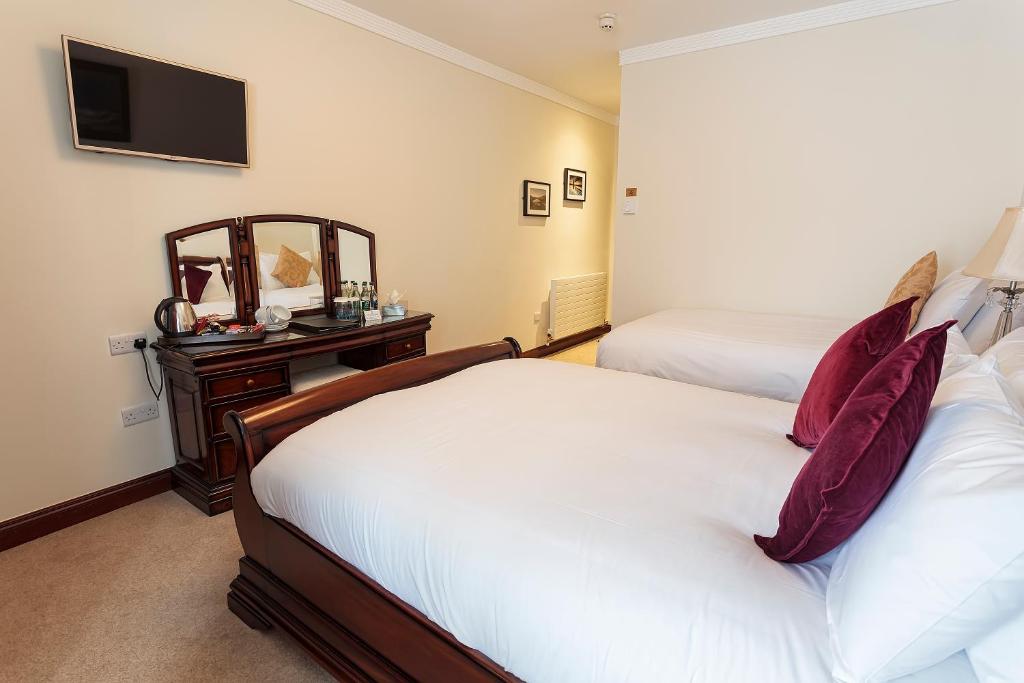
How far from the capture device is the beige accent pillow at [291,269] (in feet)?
9.47

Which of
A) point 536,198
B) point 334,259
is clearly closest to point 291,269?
point 334,259

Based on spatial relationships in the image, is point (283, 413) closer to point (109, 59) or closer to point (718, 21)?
point (109, 59)

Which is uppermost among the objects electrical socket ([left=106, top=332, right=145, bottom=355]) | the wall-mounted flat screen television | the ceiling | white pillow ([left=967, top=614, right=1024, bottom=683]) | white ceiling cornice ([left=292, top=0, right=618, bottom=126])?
the ceiling

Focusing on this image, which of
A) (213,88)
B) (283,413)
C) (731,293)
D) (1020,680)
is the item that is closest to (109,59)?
(213,88)

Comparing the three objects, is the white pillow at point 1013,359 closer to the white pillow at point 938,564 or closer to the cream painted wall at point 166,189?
the white pillow at point 938,564

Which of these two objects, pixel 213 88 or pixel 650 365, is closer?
pixel 213 88

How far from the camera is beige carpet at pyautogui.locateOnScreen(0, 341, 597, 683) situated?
1536mm

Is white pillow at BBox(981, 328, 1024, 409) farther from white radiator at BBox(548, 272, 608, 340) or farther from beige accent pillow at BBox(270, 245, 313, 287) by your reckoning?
white radiator at BBox(548, 272, 608, 340)

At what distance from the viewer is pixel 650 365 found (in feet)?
9.09

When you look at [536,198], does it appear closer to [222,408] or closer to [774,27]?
[774,27]

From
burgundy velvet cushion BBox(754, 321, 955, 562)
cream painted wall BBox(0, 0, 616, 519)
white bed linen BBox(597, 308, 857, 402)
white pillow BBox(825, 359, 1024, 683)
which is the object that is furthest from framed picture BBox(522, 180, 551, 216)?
white pillow BBox(825, 359, 1024, 683)

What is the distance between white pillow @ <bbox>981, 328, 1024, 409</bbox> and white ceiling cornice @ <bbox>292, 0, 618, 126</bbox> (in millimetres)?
3425

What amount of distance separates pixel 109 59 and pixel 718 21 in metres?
3.41

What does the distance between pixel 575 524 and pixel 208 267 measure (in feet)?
7.83
